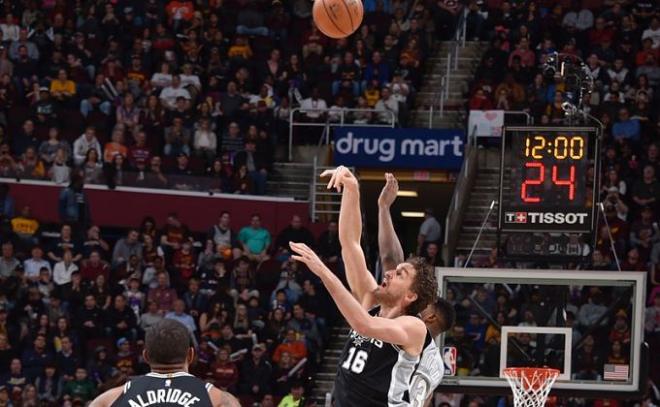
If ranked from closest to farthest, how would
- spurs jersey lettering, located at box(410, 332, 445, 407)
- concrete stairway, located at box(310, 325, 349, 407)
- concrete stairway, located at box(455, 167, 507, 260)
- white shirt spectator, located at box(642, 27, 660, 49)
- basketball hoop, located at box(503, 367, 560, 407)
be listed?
spurs jersey lettering, located at box(410, 332, 445, 407), basketball hoop, located at box(503, 367, 560, 407), concrete stairway, located at box(310, 325, 349, 407), concrete stairway, located at box(455, 167, 507, 260), white shirt spectator, located at box(642, 27, 660, 49)

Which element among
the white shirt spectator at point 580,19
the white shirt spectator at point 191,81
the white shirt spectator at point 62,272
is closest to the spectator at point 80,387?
the white shirt spectator at point 62,272

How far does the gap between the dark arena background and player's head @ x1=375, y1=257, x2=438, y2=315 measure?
7.38 m

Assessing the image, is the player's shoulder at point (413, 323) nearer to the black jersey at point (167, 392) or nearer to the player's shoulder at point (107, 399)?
the black jersey at point (167, 392)

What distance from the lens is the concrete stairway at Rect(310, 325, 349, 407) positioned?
2070cm

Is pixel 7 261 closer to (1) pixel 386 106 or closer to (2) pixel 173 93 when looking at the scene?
(2) pixel 173 93

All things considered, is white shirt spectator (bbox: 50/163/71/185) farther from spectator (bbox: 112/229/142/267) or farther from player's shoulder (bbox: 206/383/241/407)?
player's shoulder (bbox: 206/383/241/407)

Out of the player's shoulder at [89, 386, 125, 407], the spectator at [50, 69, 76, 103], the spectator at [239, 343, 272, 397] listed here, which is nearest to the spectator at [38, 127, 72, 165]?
the spectator at [50, 69, 76, 103]

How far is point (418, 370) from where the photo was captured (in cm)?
818

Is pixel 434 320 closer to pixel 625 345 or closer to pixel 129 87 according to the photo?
pixel 625 345

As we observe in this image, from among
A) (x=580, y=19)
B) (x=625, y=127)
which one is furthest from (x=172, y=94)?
(x=625, y=127)

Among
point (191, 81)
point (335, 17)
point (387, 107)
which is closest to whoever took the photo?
point (335, 17)

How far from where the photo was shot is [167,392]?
6.89 m

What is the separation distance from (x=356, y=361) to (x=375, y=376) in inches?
5.4

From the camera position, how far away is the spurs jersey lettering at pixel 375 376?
7992 mm
